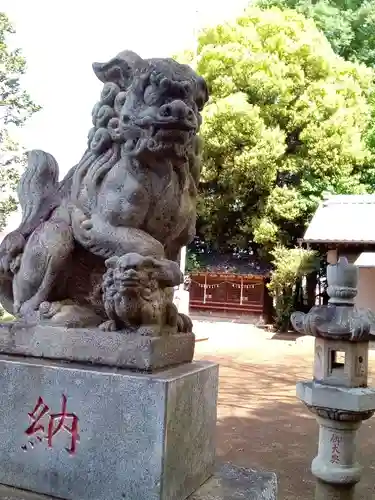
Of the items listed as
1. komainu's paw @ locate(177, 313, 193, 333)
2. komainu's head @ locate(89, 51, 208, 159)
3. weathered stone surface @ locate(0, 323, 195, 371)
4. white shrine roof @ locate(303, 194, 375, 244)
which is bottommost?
weathered stone surface @ locate(0, 323, 195, 371)

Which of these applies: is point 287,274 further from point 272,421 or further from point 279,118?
point 272,421

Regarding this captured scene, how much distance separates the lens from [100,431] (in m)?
2.11

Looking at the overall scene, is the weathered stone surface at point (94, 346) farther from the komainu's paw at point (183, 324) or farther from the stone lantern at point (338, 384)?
the stone lantern at point (338, 384)

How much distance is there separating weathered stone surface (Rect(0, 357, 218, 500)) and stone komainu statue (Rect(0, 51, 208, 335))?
0.23 metres

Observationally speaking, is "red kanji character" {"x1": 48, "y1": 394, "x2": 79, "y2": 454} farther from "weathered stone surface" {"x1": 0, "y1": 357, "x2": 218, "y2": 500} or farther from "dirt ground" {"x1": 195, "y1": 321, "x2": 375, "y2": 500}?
"dirt ground" {"x1": 195, "y1": 321, "x2": 375, "y2": 500}

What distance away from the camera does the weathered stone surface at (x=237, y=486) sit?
231 centimetres

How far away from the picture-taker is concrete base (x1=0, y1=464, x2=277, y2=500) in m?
2.19

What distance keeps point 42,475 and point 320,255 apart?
1666 centimetres

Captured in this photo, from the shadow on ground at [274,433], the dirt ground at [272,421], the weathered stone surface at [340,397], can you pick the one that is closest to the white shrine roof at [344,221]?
the dirt ground at [272,421]

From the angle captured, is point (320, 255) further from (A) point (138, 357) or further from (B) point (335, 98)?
(A) point (138, 357)

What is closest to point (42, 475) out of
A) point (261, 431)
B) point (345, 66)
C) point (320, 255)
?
point (261, 431)

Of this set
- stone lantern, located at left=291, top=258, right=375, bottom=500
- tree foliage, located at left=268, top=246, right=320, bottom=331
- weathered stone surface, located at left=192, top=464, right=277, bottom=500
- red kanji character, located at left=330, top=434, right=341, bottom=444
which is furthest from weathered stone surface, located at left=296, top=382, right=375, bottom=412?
tree foliage, located at left=268, top=246, right=320, bottom=331

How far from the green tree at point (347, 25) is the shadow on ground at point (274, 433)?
16.4 metres

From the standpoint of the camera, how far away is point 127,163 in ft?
7.65
